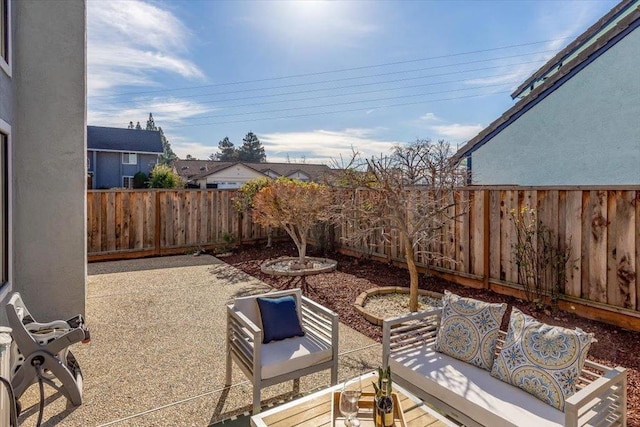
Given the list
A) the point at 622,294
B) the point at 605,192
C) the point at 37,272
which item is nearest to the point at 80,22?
the point at 37,272

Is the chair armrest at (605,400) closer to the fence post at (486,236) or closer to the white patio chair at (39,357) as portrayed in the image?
the white patio chair at (39,357)

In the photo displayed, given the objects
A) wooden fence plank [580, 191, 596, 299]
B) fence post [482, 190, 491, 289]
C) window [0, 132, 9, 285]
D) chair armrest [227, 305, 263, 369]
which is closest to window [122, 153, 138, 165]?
window [0, 132, 9, 285]

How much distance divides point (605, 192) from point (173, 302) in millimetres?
6574

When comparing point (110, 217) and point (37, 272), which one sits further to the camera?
point (110, 217)

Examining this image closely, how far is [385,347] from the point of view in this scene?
310 centimetres

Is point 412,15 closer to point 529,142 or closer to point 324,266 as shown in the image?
point 529,142

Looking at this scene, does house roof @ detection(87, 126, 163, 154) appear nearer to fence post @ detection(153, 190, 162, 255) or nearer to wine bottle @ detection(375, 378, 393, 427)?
fence post @ detection(153, 190, 162, 255)

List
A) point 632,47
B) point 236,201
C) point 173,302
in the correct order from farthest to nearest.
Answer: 1. point 236,201
2. point 632,47
3. point 173,302

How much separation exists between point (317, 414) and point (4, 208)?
4.29 m

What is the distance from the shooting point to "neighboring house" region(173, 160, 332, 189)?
32.2 metres

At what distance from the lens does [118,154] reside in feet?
93.6

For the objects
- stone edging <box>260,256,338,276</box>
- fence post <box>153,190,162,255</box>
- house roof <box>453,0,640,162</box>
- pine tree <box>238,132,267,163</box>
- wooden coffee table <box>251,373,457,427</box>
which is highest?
pine tree <box>238,132,267,163</box>

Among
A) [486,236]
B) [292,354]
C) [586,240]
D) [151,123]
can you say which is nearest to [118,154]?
[486,236]

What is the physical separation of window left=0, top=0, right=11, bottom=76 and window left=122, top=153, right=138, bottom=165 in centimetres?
2768
